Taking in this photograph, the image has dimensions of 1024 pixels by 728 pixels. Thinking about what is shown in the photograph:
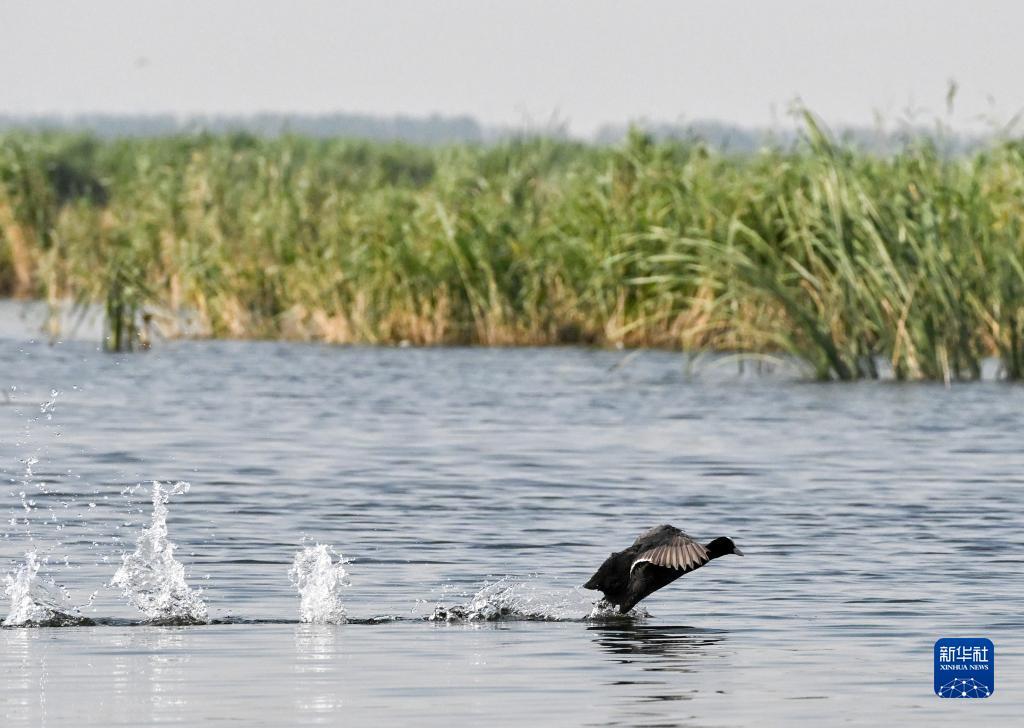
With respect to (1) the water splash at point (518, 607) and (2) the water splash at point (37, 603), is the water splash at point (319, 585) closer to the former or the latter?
(1) the water splash at point (518, 607)

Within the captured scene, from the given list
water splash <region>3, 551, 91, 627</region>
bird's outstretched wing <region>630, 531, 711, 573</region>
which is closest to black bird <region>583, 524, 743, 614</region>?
bird's outstretched wing <region>630, 531, 711, 573</region>

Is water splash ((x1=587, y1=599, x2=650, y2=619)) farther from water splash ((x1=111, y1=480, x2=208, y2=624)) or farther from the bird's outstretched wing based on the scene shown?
water splash ((x1=111, y1=480, x2=208, y2=624))

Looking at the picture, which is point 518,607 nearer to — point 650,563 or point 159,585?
point 650,563

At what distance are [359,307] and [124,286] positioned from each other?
3.67 meters

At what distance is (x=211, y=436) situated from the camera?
70.0 feet

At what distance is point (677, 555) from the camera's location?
35.1 ft

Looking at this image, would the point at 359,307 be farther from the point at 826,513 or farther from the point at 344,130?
the point at 344,130

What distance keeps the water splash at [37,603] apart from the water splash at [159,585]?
13.1 inches

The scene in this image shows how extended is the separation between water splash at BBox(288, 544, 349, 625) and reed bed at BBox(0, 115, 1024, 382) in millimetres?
11877

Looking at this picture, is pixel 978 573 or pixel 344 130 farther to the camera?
pixel 344 130

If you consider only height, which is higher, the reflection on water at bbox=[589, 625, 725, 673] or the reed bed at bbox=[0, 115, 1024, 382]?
the reed bed at bbox=[0, 115, 1024, 382]

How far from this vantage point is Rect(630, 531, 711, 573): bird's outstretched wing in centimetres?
1064

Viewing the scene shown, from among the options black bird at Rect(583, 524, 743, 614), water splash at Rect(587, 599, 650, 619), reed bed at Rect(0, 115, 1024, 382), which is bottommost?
water splash at Rect(587, 599, 650, 619)

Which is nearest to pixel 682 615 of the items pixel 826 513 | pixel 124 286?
pixel 826 513
